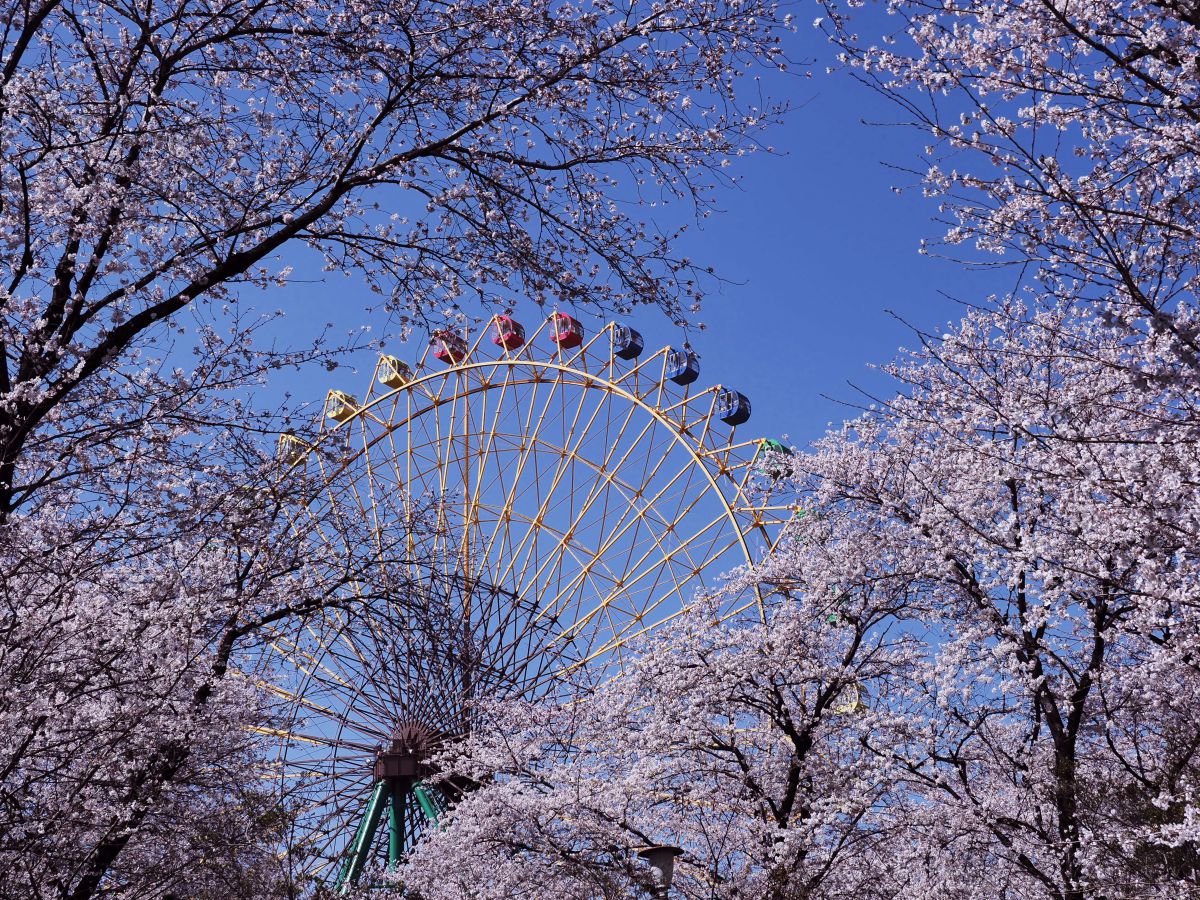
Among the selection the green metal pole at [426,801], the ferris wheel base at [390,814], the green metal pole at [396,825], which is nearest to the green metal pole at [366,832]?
the ferris wheel base at [390,814]

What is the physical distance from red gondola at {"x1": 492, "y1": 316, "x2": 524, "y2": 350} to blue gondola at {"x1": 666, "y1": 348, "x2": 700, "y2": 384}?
14.1ft

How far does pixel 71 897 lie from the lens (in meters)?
8.34

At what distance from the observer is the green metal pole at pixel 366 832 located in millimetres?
21594

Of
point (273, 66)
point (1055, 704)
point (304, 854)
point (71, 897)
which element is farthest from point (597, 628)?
point (273, 66)

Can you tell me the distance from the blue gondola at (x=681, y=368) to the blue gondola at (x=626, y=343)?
1.64 m

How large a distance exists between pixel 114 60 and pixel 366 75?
133 centimetres

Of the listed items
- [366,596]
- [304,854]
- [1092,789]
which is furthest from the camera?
[304,854]

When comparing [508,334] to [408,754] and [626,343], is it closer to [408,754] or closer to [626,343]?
[626,343]

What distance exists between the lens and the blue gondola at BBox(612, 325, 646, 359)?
2938 cm

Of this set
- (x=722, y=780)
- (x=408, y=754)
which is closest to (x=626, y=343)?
(x=408, y=754)

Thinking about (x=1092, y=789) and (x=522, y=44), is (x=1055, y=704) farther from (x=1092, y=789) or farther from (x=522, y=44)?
(x=522, y=44)

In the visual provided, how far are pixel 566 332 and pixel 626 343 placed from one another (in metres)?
1.66

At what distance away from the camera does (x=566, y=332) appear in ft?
95.1

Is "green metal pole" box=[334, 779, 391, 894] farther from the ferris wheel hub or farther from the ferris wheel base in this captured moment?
the ferris wheel hub
